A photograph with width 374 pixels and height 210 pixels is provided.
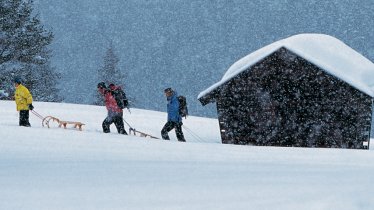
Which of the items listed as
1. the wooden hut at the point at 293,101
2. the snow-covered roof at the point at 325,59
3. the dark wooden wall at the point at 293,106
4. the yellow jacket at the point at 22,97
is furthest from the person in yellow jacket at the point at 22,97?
the dark wooden wall at the point at 293,106

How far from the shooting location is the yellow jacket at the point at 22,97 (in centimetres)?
1578

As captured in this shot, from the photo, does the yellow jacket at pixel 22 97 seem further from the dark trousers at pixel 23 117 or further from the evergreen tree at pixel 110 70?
the evergreen tree at pixel 110 70

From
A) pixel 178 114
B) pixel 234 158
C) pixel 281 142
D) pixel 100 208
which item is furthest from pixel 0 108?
pixel 100 208

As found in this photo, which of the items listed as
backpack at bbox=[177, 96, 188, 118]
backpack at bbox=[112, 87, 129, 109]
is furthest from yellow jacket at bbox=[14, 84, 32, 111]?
backpack at bbox=[177, 96, 188, 118]

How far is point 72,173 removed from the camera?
22.1 ft

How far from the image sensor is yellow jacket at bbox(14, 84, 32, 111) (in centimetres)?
1578

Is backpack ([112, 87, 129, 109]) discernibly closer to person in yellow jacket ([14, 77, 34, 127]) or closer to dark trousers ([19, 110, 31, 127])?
person in yellow jacket ([14, 77, 34, 127])

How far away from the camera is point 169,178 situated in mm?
6438

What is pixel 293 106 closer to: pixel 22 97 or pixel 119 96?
pixel 119 96

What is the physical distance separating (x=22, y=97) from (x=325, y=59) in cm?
990

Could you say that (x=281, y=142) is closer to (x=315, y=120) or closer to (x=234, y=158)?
(x=315, y=120)

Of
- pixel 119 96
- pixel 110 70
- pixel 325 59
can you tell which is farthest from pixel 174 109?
pixel 110 70

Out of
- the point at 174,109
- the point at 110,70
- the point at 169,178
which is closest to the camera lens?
the point at 169,178

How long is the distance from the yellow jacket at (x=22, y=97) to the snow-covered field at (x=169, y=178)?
449 cm
